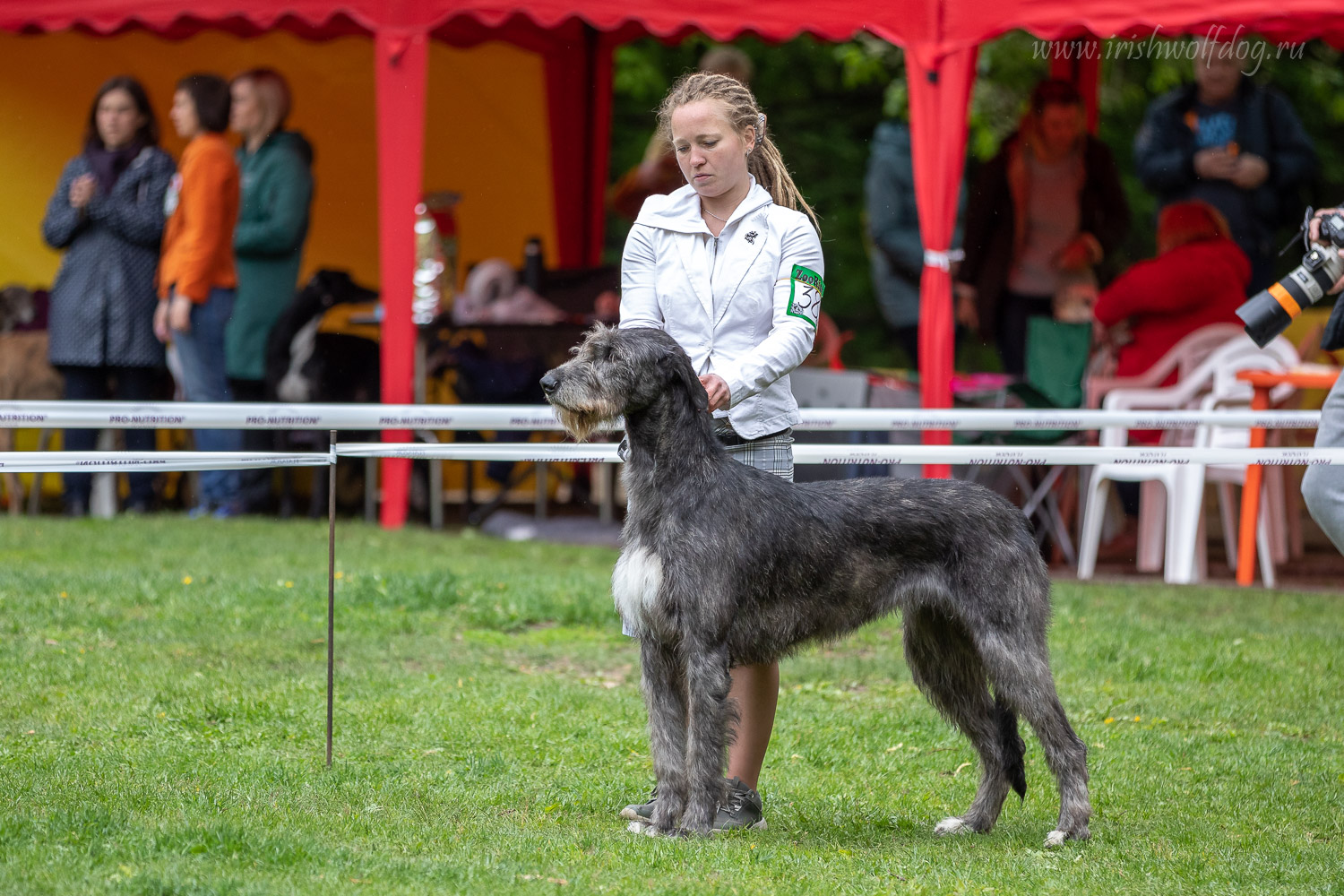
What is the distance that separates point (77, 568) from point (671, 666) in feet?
17.8

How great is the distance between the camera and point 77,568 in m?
8.68

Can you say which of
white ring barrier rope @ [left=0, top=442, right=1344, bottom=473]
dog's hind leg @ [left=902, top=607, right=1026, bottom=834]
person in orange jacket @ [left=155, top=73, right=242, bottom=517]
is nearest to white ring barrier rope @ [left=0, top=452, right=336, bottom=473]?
white ring barrier rope @ [left=0, top=442, right=1344, bottom=473]

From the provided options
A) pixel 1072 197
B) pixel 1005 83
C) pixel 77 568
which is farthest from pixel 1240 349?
pixel 1005 83

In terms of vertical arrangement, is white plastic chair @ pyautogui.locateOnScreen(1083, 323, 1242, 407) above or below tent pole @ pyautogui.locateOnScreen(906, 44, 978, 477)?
below

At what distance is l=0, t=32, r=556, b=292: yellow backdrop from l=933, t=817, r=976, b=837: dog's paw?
9.79 meters

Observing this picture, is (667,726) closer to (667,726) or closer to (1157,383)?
(667,726)

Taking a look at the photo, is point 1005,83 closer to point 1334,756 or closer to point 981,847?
point 1334,756

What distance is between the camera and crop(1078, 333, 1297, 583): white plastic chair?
9273mm

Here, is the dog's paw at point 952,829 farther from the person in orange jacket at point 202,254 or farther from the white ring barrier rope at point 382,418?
the person in orange jacket at point 202,254

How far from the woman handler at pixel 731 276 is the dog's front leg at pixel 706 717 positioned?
0.15 m

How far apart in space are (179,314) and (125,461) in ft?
20.7

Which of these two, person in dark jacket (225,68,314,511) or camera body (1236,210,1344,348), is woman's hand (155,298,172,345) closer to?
person in dark jacket (225,68,314,511)

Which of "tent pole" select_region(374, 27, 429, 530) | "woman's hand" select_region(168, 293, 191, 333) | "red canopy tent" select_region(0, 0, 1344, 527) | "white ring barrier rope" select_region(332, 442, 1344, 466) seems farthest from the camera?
"woman's hand" select_region(168, 293, 191, 333)

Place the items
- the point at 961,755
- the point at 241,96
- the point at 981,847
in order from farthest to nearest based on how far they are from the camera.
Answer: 1. the point at 241,96
2. the point at 961,755
3. the point at 981,847
